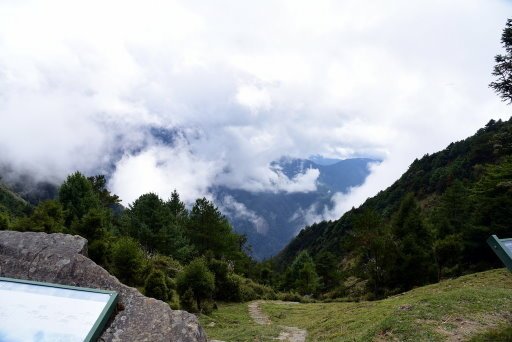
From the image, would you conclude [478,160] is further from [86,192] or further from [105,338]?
[105,338]

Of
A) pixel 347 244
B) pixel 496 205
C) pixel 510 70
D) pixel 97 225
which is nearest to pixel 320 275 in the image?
pixel 347 244

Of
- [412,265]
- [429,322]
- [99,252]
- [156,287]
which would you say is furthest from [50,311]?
[412,265]

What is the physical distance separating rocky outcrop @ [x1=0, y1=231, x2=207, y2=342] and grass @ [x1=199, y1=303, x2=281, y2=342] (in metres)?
11.4

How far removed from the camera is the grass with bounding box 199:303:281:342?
66.3 feet

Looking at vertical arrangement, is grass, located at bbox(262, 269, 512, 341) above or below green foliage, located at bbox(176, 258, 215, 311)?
below

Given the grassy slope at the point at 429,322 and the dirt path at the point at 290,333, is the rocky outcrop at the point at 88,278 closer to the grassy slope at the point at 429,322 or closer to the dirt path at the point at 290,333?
the grassy slope at the point at 429,322

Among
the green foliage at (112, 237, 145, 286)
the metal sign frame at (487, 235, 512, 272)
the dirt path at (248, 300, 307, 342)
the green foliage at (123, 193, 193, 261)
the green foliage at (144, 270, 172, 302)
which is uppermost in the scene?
the green foliage at (123, 193, 193, 261)

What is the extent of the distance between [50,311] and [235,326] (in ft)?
69.1

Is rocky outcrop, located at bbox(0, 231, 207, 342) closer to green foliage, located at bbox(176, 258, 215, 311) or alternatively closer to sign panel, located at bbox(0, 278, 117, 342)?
sign panel, located at bbox(0, 278, 117, 342)

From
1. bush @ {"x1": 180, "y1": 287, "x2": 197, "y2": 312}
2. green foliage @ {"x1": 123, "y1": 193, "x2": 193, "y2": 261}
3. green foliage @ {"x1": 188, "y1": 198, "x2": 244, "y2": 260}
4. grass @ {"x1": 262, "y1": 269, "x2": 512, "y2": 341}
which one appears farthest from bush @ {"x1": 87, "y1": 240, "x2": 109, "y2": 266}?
green foliage @ {"x1": 188, "y1": 198, "x2": 244, "y2": 260}

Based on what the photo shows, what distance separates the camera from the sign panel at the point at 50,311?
22.0ft

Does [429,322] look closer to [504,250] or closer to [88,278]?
[504,250]

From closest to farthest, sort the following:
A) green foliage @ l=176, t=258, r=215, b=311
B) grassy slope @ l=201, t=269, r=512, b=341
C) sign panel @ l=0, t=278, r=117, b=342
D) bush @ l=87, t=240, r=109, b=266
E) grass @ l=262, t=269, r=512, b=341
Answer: sign panel @ l=0, t=278, r=117, b=342 < grass @ l=262, t=269, r=512, b=341 < grassy slope @ l=201, t=269, r=512, b=341 < green foliage @ l=176, t=258, r=215, b=311 < bush @ l=87, t=240, r=109, b=266

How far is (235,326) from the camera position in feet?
87.2
